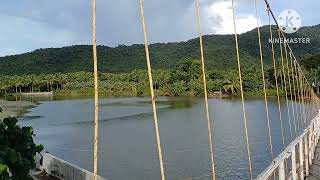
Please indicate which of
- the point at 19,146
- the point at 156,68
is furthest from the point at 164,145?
the point at 156,68

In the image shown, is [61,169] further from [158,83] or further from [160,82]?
[158,83]

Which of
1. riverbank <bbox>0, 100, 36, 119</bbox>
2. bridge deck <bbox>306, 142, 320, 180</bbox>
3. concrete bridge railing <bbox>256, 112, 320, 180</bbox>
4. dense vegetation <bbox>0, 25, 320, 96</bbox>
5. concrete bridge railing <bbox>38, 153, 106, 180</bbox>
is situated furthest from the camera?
dense vegetation <bbox>0, 25, 320, 96</bbox>

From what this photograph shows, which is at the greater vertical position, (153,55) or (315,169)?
(153,55)

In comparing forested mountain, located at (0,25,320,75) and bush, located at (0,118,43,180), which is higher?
forested mountain, located at (0,25,320,75)

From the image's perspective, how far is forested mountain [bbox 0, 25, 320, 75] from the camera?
7838 cm

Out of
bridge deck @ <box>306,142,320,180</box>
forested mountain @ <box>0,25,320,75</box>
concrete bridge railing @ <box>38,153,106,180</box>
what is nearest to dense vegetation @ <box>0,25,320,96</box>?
forested mountain @ <box>0,25,320,75</box>

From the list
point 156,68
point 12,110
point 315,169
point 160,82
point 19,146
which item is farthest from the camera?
point 156,68

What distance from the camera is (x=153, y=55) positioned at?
267 ft

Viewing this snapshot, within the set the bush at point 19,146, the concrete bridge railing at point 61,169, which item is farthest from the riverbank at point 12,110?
the bush at point 19,146

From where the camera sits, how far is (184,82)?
61750mm

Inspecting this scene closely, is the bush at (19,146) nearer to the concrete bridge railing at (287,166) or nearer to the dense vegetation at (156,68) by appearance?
the concrete bridge railing at (287,166)

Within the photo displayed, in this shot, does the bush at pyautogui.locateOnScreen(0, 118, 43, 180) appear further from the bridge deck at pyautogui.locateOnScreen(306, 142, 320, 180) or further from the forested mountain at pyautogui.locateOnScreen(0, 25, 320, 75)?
the forested mountain at pyautogui.locateOnScreen(0, 25, 320, 75)

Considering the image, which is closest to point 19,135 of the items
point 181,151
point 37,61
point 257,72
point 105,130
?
point 181,151

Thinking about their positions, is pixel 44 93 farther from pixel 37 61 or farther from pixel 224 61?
pixel 224 61
